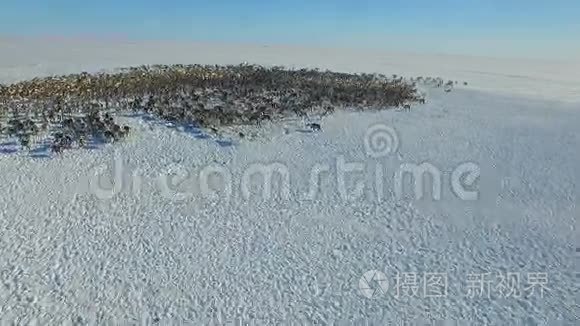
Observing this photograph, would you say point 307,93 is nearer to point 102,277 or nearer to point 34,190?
point 34,190

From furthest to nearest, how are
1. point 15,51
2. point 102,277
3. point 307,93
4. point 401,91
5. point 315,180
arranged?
point 15,51 < point 401,91 < point 307,93 < point 315,180 < point 102,277

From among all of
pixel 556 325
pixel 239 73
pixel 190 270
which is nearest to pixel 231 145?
pixel 190 270

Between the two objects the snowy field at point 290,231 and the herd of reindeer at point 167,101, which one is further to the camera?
the herd of reindeer at point 167,101

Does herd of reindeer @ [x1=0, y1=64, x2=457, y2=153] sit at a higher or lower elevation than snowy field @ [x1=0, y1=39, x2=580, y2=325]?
higher

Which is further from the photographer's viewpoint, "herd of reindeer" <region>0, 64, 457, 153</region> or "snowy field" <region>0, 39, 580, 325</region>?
"herd of reindeer" <region>0, 64, 457, 153</region>

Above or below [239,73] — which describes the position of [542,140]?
below
